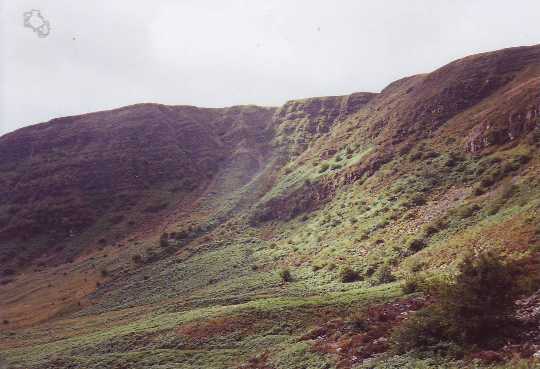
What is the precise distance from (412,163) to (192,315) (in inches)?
1039

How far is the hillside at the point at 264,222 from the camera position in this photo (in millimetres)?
21891

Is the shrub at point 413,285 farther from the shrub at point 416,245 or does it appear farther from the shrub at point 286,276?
the shrub at point 286,276

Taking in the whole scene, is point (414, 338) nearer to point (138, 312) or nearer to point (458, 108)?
point (138, 312)

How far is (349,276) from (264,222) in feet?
82.1

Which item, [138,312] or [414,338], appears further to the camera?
[138,312]

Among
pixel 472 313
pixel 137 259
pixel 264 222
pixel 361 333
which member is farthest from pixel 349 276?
pixel 137 259

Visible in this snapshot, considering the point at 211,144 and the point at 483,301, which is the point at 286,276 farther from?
the point at 211,144

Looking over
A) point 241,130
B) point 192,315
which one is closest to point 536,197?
point 192,315

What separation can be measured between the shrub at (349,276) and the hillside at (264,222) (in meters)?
0.19

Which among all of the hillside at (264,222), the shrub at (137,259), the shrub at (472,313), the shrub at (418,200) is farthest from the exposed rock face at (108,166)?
the shrub at (472,313)

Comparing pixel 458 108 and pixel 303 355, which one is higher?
pixel 458 108

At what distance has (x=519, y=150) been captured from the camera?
32.6 m

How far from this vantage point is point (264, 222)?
53.2m

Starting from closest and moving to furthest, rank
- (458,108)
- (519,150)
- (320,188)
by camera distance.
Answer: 1. (519,150)
2. (458,108)
3. (320,188)
